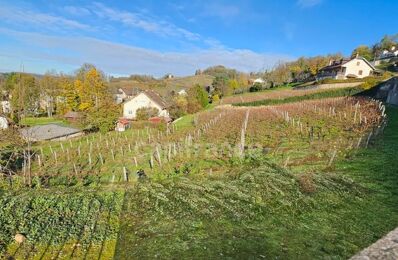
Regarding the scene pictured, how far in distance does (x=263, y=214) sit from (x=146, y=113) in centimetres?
5086

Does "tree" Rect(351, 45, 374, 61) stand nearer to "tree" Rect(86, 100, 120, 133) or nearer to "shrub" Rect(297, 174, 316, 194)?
"tree" Rect(86, 100, 120, 133)

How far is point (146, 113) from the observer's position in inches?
2397

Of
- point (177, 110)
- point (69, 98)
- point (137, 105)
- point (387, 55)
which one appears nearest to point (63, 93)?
point (69, 98)

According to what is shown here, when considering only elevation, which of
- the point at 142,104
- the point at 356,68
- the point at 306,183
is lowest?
the point at 306,183

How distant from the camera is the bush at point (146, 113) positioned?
60.4 metres

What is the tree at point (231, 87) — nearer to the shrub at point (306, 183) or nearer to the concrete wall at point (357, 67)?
the concrete wall at point (357, 67)

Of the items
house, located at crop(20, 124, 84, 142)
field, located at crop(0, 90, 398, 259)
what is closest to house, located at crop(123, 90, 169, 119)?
house, located at crop(20, 124, 84, 142)

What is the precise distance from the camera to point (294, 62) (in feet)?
344

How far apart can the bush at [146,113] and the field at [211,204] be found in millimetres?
37687

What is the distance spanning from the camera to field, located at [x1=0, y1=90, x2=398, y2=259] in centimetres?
1028

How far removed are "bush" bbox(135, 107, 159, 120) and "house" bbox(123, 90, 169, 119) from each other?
1148mm

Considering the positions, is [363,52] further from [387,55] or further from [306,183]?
[306,183]

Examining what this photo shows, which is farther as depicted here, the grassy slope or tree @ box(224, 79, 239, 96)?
tree @ box(224, 79, 239, 96)

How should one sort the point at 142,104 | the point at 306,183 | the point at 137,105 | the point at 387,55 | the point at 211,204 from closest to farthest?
the point at 211,204
the point at 306,183
the point at 142,104
the point at 137,105
the point at 387,55
